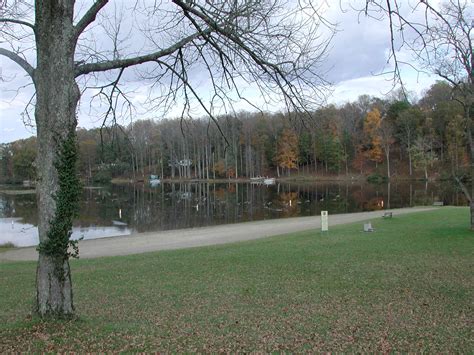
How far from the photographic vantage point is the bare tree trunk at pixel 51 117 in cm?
575

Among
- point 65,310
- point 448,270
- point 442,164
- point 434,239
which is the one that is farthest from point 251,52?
point 442,164

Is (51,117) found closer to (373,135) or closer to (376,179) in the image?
(376,179)

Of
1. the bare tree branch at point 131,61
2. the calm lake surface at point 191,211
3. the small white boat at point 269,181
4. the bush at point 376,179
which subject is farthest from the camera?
the small white boat at point 269,181

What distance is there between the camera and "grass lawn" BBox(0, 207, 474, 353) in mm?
5691

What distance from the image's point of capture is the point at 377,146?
79.9 m

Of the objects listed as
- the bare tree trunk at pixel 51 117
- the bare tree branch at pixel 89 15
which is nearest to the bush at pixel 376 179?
the bare tree branch at pixel 89 15

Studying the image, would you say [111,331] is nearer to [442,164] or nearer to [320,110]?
[320,110]

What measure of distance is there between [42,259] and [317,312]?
15.5ft

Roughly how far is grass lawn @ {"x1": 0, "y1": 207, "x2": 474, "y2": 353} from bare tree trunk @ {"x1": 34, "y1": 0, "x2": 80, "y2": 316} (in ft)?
1.85

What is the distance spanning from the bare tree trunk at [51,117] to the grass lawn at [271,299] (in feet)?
1.85

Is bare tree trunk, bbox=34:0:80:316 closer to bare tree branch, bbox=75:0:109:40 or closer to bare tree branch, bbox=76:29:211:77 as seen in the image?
bare tree branch, bbox=75:0:109:40

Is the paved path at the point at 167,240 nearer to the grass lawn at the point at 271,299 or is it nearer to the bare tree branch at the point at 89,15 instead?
the grass lawn at the point at 271,299

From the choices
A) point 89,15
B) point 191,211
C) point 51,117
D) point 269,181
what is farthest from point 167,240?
point 269,181

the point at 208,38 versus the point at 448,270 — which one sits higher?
the point at 208,38
